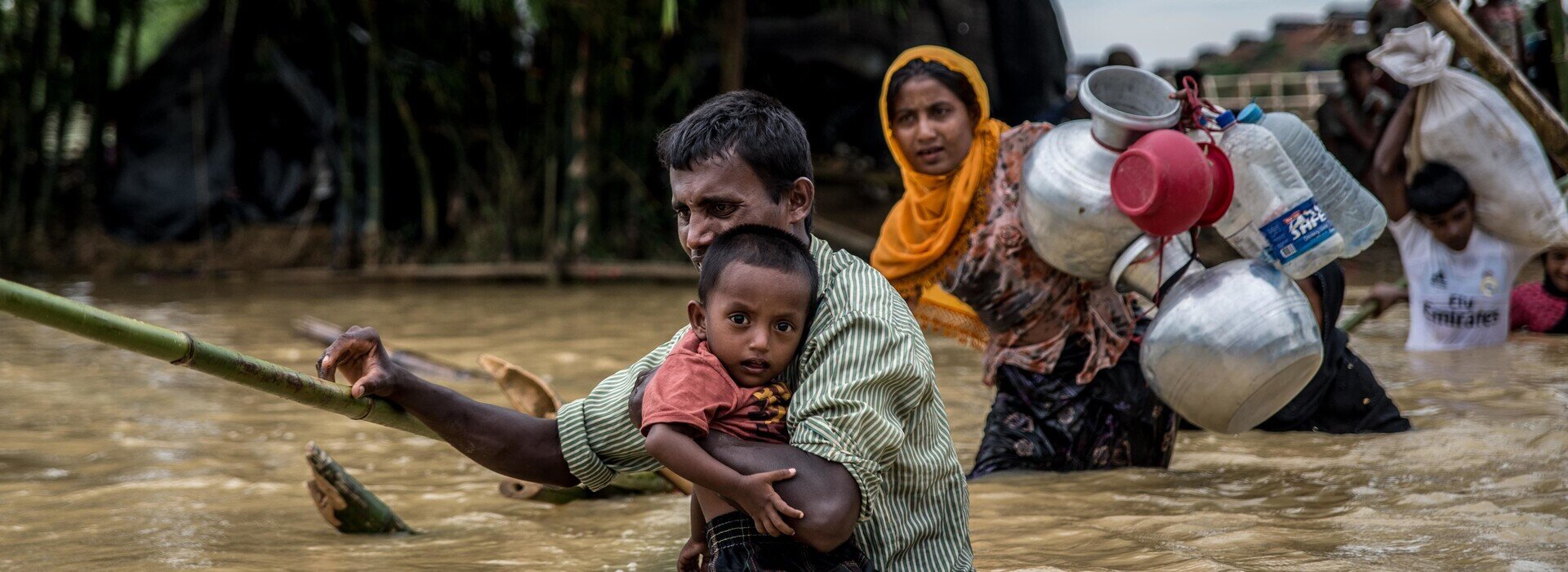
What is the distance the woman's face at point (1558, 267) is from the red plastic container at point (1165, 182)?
12.1ft

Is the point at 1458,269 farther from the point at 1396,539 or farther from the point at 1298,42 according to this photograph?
the point at 1298,42

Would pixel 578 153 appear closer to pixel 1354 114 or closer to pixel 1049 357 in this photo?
pixel 1354 114

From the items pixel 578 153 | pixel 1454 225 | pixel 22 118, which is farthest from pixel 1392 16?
pixel 22 118

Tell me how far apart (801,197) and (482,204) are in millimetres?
8288

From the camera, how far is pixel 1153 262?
305cm

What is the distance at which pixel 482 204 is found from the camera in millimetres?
10102

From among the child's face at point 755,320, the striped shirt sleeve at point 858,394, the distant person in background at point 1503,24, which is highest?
the distant person in background at point 1503,24

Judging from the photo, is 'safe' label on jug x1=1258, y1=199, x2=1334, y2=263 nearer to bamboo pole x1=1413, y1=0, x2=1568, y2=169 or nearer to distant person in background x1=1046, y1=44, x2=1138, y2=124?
bamboo pole x1=1413, y1=0, x2=1568, y2=169

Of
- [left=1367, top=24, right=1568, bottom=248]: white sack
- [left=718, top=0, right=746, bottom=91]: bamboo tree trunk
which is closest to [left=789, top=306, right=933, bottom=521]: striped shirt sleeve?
[left=1367, top=24, right=1568, bottom=248]: white sack

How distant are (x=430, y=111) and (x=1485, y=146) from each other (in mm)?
7586

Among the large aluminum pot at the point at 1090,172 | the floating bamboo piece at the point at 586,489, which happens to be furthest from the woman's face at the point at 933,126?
the floating bamboo piece at the point at 586,489

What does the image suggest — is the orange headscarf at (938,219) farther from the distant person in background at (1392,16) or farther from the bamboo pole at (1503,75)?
the distant person in background at (1392,16)

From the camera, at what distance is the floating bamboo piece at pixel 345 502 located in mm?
2844

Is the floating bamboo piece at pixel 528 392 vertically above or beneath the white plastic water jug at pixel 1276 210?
beneath
